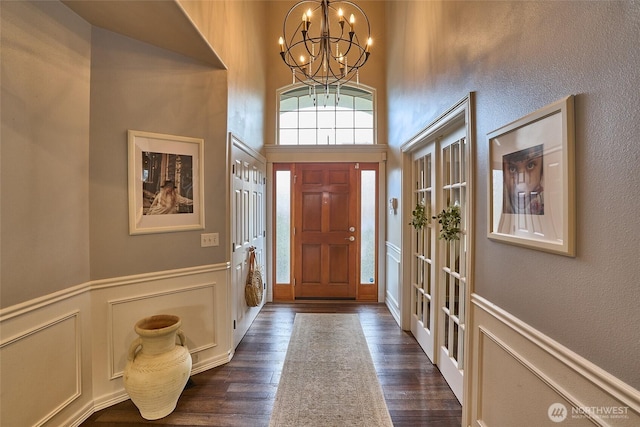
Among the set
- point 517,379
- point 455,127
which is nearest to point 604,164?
point 517,379

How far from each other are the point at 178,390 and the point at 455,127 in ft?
8.93

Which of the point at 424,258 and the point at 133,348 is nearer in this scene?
the point at 133,348

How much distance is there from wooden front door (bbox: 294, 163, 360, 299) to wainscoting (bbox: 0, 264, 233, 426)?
6.11 ft

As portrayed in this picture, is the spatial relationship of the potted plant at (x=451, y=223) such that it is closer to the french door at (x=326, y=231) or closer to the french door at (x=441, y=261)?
the french door at (x=441, y=261)

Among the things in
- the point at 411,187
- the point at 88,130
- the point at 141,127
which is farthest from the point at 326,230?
the point at 88,130

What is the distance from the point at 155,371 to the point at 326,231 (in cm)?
288

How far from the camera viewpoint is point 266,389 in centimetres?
227

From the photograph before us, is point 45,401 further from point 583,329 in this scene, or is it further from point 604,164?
point 604,164

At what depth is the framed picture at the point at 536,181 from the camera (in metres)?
1.05

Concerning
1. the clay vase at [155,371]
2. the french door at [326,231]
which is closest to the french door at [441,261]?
the french door at [326,231]

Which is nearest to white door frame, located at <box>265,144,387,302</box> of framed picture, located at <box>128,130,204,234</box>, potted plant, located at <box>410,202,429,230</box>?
potted plant, located at <box>410,202,429,230</box>

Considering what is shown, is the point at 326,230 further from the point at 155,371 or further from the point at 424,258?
the point at 155,371

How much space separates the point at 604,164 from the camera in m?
0.93

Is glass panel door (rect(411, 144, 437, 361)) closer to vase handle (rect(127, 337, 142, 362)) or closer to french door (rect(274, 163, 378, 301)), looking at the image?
french door (rect(274, 163, 378, 301))
